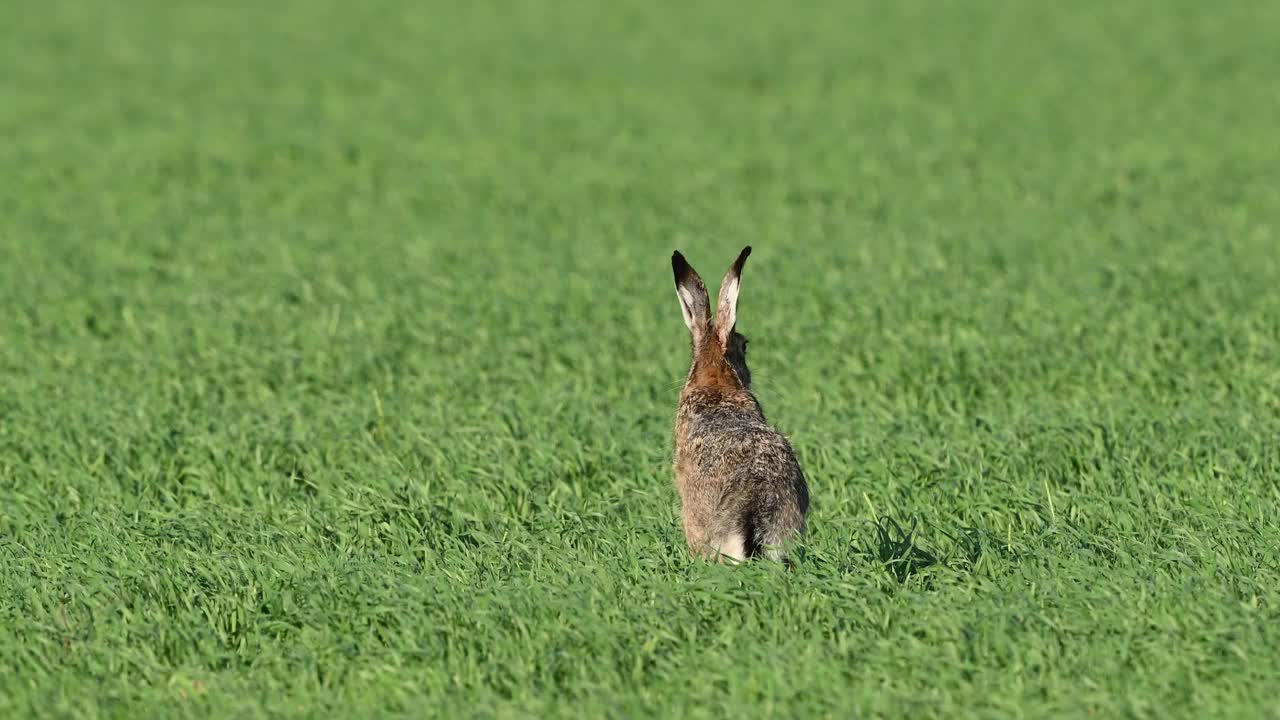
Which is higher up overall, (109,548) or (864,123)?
(864,123)

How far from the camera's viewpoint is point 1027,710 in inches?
226

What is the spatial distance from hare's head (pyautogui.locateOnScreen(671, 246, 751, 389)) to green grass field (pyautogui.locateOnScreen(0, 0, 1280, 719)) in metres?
0.76

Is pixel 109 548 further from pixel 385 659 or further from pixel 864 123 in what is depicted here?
pixel 864 123

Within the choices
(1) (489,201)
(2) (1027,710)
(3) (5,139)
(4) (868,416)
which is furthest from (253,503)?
(3) (5,139)

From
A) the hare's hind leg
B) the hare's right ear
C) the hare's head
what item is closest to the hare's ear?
the hare's head

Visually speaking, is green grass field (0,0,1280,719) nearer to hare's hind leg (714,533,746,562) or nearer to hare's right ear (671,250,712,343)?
hare's hind leg (714,533,746,562)

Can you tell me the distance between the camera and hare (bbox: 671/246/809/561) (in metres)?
6.79

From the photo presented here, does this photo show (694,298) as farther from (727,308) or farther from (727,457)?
(727,457)

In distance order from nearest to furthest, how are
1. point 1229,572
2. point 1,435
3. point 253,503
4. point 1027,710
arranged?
point 1027,710
point 1229,572
point 253,503
point 1,435

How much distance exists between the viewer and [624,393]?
1066 cm

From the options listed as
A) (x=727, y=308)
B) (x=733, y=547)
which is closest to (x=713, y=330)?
(x=727, y=308)

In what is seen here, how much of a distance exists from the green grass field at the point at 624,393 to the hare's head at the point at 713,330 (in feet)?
2.48

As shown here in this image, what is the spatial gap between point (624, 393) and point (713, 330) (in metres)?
2.91

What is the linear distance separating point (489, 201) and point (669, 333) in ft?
21.0
